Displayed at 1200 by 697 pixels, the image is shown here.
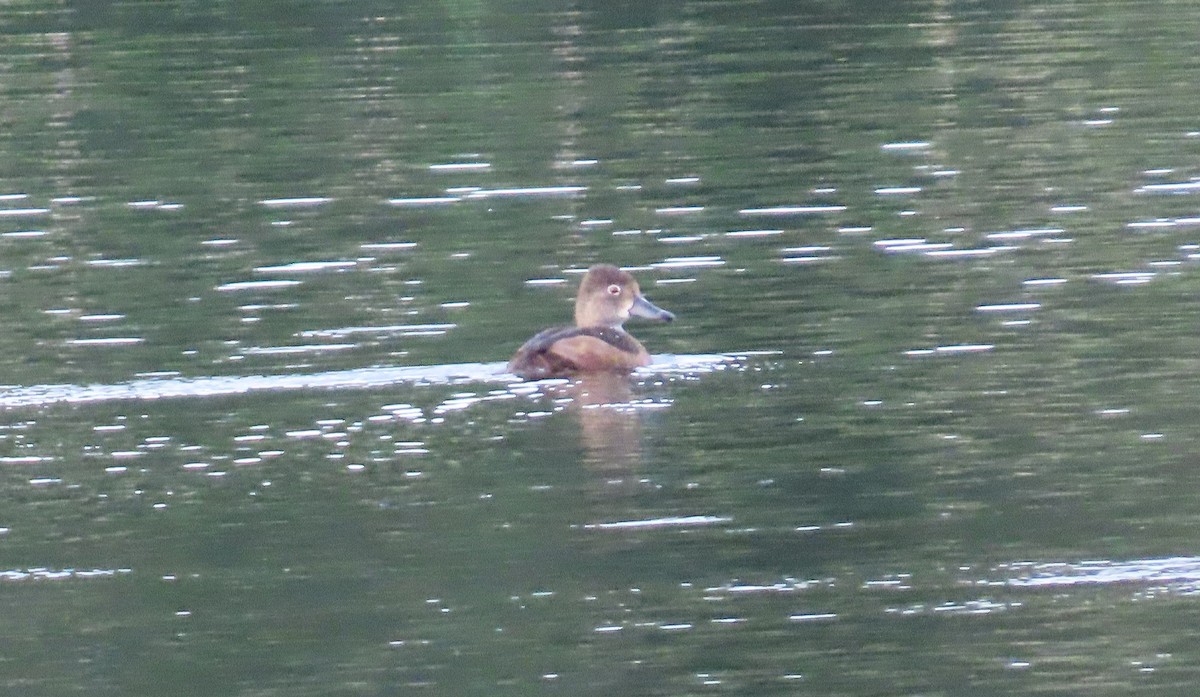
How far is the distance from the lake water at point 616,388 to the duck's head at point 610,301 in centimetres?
29

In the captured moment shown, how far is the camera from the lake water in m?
9.10

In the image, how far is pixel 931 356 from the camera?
1333cm

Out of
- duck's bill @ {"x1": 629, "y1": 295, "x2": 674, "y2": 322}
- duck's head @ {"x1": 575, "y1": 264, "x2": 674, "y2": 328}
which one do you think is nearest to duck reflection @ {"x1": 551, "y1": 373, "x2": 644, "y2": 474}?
duck's head @ {"x1": 575, "y1": 264, "x2": 674, "y2": 328}

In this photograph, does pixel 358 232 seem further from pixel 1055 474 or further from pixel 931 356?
pixel 1055 474

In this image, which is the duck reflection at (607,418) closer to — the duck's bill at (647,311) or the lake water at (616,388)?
the lake water at (616,388)

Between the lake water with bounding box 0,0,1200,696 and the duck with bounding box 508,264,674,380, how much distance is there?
0.15 metres

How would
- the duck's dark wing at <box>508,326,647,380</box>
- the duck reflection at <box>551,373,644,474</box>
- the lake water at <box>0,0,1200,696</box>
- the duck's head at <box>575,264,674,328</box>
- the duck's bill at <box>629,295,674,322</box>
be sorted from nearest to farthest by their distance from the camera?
the lake water at <box>0,0,1200,696</box>
the duck reflection at <box>551,373,644,474</box>
the duck's dark wing at <box>508,326,647,380</box>
the duck's head at <box>575,264,674,328</box>
the duck's bill at <box>629,295,674,322</box>

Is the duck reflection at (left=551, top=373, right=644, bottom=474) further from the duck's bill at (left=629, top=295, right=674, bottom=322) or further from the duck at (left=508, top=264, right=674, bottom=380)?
the duck's bill at (left=629, top=295, right=674, bottom=322)

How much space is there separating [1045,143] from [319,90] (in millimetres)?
8166

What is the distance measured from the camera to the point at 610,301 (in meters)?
14.6

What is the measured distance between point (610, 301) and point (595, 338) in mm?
990

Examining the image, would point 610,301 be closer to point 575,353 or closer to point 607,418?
point 575,353

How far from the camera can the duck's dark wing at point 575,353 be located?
1331 centimetres

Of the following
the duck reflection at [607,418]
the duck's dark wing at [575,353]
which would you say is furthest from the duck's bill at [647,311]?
the duck reflection at [607,418]
